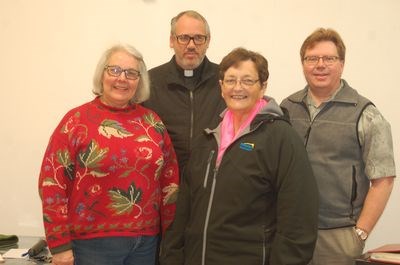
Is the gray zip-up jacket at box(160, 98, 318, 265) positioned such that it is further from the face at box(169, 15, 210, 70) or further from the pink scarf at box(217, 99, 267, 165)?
the face at box(169, 15, 210, 70)

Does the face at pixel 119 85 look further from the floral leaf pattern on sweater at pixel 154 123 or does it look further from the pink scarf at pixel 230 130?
the pink scarf at pixel 230 130

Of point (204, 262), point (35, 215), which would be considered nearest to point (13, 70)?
point (35, 215)

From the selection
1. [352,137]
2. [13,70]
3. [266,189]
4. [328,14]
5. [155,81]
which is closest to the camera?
[266,189]

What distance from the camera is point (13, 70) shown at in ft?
9.37

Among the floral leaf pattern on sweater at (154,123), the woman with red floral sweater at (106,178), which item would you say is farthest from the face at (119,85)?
the floral leaf pattern on sweater at (154,123)

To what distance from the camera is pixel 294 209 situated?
1521 millimetres

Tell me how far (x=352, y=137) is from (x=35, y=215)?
2.09 meters

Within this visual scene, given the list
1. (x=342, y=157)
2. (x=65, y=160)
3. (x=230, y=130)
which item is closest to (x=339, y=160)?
(x=342, y=157)

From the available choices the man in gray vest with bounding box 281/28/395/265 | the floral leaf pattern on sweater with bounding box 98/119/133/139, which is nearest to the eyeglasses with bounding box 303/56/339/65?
the man in gray vest with bounding box 281/28/395/265

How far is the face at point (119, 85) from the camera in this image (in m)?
1.86

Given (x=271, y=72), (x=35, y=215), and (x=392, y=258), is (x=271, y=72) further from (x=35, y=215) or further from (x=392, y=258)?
(x=35, y=215)

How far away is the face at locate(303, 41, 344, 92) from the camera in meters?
1.83

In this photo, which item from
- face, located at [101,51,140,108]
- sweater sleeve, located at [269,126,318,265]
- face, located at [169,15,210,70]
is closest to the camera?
sweater sleeve, located at [269,126,318,265]

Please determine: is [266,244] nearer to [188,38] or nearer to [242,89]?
[242,89]
